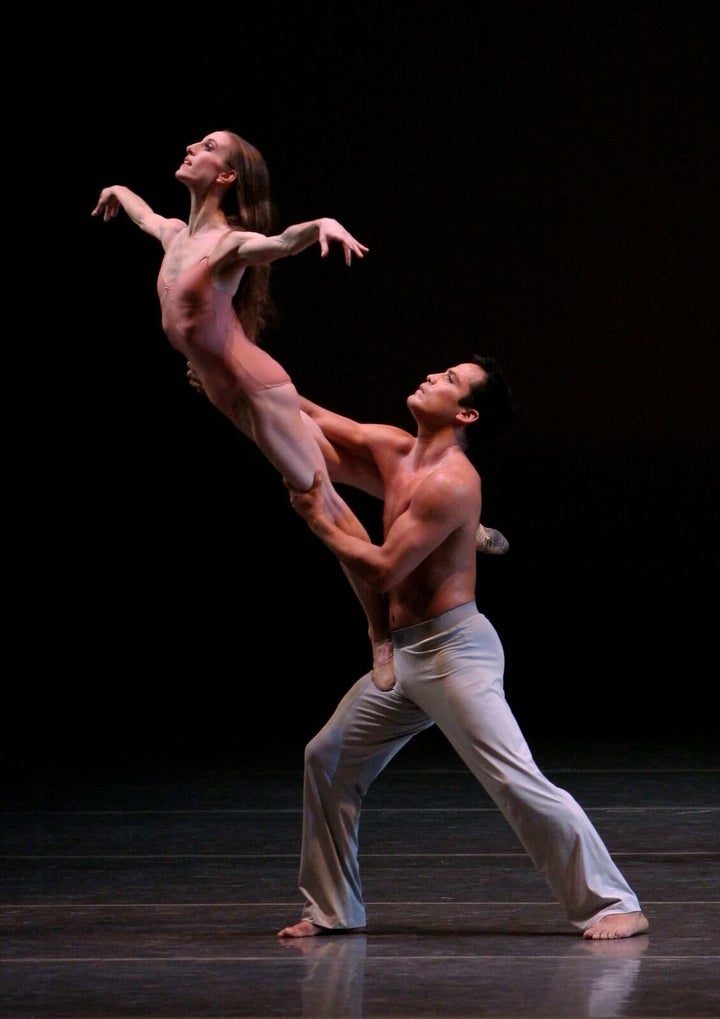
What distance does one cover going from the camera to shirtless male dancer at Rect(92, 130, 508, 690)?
3172 millimetres

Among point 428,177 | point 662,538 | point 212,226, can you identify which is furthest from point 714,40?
point 212,226

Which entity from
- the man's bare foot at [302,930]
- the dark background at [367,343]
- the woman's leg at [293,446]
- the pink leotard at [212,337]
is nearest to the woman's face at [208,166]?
the pink leotard at [212,337]

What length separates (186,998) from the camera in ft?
8.79

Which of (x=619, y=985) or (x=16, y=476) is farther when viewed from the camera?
(x=16, y=476)

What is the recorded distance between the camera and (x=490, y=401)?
3.32 m

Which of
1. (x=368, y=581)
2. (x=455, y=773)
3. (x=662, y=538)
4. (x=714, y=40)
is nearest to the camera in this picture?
(x=368, y=581)

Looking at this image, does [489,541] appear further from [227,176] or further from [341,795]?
[227,176]

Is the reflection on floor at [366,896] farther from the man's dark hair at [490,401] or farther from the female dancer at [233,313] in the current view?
the man's dark hair at [490,401]

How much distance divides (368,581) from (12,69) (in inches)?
172

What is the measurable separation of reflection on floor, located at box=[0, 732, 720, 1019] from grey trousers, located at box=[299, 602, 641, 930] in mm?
99

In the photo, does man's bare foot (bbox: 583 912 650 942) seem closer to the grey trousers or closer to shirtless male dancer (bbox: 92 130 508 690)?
the grey trousers

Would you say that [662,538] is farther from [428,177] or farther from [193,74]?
[193,74]

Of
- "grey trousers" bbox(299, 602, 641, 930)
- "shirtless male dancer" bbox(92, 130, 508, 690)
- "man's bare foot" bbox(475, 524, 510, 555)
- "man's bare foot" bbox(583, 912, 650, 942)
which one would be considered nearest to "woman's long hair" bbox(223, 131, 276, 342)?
"shirtless male dancer" bbox(92, 130, 508, 690)

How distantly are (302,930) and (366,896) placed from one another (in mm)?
441
